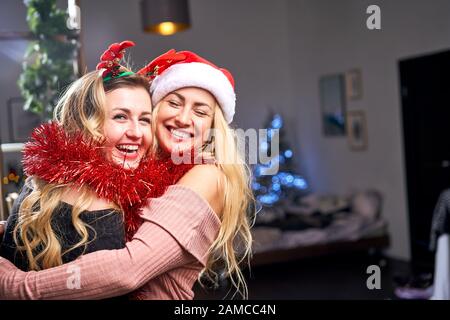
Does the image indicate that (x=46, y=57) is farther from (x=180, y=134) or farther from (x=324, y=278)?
(x=324, y=278)

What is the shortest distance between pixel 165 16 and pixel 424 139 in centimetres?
330

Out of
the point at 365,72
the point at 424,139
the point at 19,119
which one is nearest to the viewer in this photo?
the point at 19,119

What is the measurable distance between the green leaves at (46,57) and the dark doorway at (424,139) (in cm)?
363

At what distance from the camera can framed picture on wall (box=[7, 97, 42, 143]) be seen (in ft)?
4.77

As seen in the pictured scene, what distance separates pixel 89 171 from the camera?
116 centimetres

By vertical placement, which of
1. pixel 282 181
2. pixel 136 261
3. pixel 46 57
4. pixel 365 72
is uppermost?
pixel 365 72

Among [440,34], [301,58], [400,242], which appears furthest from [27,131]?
[301,58]

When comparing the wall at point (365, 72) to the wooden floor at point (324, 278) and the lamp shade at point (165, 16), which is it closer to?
the wooden floor at point (324, 278)

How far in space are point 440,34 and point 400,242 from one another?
5.97ft

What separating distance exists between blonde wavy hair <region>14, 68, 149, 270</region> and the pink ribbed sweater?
1.7 inches

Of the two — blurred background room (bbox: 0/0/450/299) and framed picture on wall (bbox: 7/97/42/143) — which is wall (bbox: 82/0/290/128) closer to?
blurred background room (bbox: 0/0/450/299)

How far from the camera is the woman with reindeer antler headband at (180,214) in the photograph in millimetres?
1095

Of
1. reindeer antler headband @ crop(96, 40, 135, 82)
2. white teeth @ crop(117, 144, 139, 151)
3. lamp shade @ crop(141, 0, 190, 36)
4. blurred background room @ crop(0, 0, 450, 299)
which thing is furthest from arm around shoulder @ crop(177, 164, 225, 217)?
blurred background room @ crop(0, 0, 450, 299)

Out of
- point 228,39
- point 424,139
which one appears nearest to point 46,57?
point 228,39
